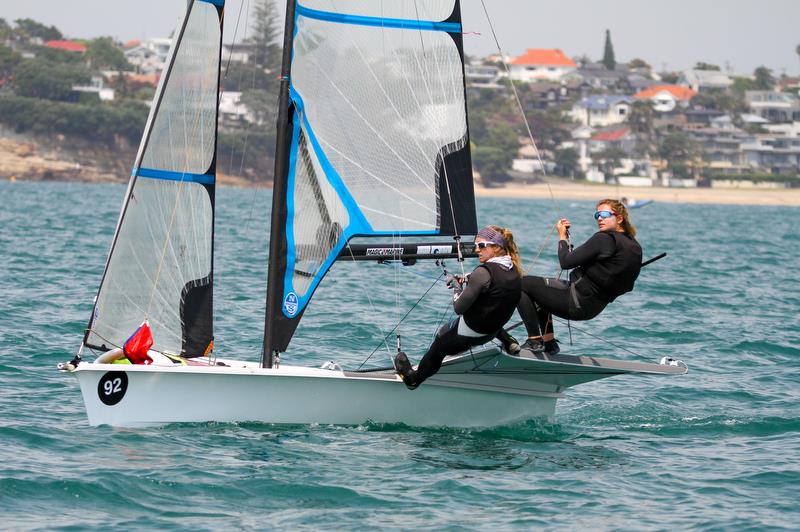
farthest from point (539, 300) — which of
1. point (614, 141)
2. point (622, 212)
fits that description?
point (614, 141)

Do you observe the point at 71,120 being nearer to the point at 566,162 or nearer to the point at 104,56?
the point at 104,56

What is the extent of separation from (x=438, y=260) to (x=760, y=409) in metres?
3.33

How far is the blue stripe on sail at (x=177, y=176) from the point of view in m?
10.4

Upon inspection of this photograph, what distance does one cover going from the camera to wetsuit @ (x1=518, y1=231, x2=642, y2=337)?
973 centimetres

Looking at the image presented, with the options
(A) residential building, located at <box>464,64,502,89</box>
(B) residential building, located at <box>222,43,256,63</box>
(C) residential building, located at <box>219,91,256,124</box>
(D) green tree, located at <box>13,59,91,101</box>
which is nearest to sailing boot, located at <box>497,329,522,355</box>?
(C) residential building, located at <box>219,91,256,124</box>

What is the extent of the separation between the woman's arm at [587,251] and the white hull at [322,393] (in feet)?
2.77

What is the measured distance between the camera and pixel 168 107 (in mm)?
10344

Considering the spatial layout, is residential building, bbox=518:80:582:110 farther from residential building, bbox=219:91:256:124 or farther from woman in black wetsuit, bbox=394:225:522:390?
woman in black wetsuit, bbox=394:225:522:390

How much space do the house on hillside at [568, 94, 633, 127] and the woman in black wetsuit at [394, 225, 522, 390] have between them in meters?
138

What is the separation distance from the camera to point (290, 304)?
10258mm

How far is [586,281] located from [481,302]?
3.04ft

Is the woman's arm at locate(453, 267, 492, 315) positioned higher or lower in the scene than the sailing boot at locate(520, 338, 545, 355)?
higher

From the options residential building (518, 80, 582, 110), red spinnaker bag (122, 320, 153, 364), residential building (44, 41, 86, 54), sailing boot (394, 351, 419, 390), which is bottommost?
sailing boot (394, 351, 419, 390)

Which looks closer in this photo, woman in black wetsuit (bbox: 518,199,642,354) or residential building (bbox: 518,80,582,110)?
woman in black wetsuit (bbox: 518,199,642,354)
